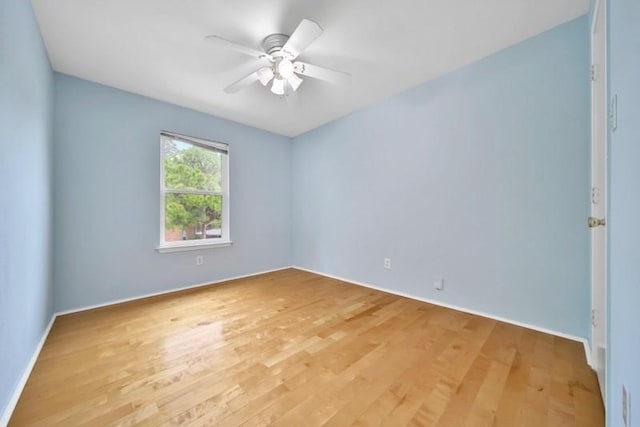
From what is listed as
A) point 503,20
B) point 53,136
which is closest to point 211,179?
point 53,136

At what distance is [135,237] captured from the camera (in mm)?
2957

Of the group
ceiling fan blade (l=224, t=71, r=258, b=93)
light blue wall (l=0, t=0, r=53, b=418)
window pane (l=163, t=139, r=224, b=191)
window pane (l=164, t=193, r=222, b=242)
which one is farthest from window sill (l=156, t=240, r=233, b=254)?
ceiling fan blade (l=224, t=71, r=258, b=93)

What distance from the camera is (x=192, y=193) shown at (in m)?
3.46

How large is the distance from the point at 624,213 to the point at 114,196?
394 cm

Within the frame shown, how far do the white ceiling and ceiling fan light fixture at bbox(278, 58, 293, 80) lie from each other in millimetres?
213

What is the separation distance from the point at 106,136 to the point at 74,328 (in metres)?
1.98

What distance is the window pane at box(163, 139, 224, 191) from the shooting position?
326cm

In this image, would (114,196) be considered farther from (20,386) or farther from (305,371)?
(305,371)

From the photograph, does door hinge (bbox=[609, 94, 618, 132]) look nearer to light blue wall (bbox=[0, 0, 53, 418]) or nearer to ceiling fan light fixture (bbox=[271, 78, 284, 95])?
ceiling fan light fixture (bbox=[271, 78, 284, 95])

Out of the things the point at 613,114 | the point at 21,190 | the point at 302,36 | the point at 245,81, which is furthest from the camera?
the point at 245,81

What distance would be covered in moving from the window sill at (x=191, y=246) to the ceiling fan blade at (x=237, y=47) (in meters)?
2.45

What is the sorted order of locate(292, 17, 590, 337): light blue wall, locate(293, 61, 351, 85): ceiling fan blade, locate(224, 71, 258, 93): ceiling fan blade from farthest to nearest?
locate(224, 71, 258, 93): ceiling fan blade → locate(293, 61, 351, 85): ceiling fan blade → locate(292, 17, 590, 337): light blue wall

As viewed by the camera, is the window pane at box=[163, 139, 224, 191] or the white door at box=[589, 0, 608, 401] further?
the window pane at box=[163, 139, 224, 191]

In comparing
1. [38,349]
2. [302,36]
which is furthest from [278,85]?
[38,349]
